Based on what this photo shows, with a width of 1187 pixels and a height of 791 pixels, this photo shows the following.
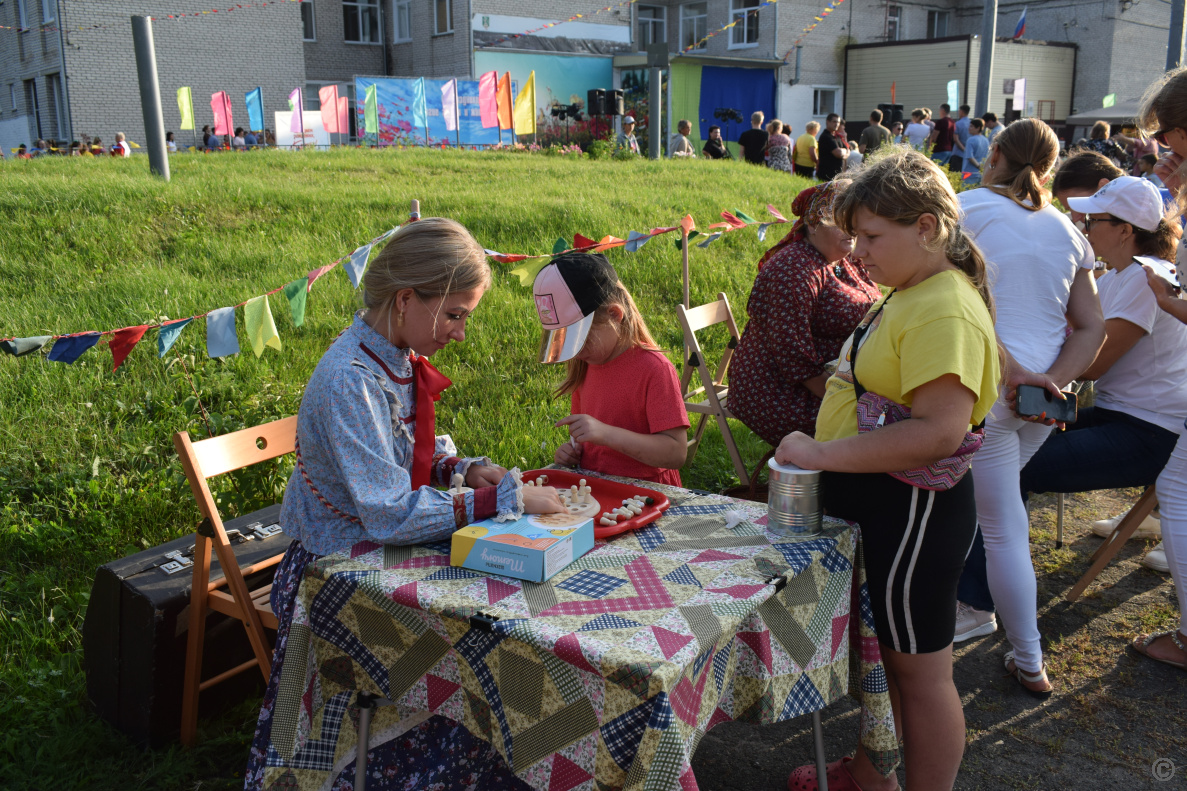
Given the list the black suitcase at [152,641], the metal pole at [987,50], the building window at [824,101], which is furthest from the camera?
the building window at [824,101]

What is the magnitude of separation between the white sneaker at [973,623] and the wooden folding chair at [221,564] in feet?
8.77

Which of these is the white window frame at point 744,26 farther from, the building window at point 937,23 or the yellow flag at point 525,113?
the yellow flag at point 525,113

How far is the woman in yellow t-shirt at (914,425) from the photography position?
6.36ft

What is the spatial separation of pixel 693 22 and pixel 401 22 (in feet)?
38.0

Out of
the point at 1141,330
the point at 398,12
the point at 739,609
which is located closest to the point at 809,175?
the point at 1141,330

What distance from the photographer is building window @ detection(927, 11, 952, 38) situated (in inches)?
1406

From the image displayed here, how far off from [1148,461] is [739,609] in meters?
2.52

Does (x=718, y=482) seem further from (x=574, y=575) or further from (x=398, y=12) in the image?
(x=398, y=12)

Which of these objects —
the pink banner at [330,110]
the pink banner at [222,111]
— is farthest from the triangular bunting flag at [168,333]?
the pink banner at [330,110]

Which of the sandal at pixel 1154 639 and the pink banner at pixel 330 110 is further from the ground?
the pink banner at pixel 330 110

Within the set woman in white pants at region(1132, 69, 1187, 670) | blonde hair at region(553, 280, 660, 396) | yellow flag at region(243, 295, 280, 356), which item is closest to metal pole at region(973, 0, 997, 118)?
woman in white pants at region(1132, 69, 1187, 670)

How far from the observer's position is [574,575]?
6.44 ft

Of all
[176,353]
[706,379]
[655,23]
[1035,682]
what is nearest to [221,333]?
[176,353]

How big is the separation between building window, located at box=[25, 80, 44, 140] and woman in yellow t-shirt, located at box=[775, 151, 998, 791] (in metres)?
28.6
